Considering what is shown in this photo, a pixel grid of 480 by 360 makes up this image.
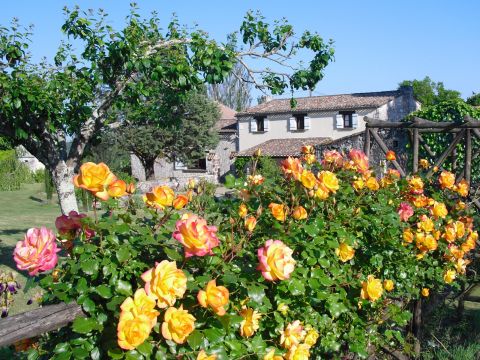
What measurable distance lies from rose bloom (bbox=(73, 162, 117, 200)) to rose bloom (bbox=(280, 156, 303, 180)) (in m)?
1.04

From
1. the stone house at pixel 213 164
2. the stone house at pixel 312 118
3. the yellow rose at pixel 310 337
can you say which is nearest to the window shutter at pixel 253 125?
the stone house at pixel 312 118

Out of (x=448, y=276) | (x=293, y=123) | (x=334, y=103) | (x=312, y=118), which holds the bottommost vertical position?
(x=448, y=276)

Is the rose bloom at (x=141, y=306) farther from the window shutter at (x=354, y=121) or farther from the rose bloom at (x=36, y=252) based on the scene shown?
the window shutter at (x=354, y=121)

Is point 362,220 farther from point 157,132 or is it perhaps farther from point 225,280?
point 157,132

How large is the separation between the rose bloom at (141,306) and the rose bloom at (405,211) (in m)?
2.05

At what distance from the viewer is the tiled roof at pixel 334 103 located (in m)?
32.1

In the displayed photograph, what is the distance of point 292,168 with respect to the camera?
8.46 ft

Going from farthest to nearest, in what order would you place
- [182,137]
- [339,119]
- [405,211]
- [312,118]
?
[312,118], [339,119], [182,137], [405,211]

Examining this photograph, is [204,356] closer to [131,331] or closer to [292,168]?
[131,331]

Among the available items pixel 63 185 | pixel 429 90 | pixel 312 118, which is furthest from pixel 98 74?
pixel 429 90

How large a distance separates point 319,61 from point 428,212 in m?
4.28

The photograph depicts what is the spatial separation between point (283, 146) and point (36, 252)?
31.5 metres

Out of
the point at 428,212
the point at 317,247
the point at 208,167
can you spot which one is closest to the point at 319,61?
the point at 428,212

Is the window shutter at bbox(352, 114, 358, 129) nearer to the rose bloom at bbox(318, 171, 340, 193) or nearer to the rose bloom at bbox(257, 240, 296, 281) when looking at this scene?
the rose bloom at bbox(318, 171, 340, 193)
